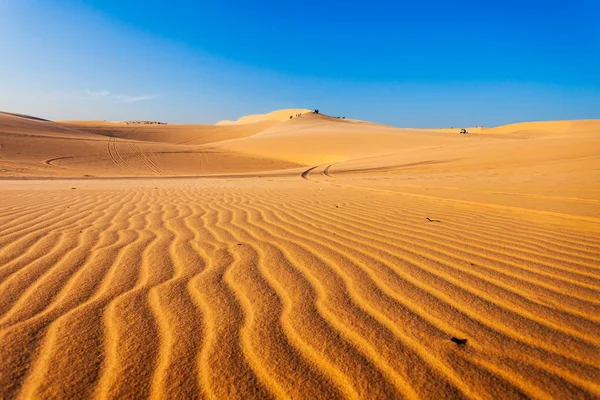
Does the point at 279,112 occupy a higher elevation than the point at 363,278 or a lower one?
higher

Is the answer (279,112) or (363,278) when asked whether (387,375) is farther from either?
(279,112)

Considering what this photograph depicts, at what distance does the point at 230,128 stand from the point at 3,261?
6601 centimetres

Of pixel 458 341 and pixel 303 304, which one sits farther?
pixel 303 304

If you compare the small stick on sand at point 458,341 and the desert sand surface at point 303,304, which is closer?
the desert sand surface at point 303,304

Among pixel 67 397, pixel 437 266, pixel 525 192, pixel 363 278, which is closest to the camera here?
pixel 67 397

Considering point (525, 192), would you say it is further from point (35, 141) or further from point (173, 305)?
point (35, 141)

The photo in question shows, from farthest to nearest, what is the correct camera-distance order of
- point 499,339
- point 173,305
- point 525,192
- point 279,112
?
point 279,112
point 525,192
point 173,305
point 499,339

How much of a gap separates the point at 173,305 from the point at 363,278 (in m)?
1.19

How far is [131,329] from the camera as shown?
1.80 meters

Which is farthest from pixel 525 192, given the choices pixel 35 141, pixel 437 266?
pixel 35 141

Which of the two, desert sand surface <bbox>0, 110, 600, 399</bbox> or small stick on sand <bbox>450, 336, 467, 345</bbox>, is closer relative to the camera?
desert sand surface <bbox>0, 110, 600, 399</bbox>

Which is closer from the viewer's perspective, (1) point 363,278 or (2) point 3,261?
(1) point 363,278

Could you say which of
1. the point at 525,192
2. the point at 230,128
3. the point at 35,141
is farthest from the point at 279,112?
the point at 525,192

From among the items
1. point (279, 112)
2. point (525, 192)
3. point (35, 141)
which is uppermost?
point (279, 112)
